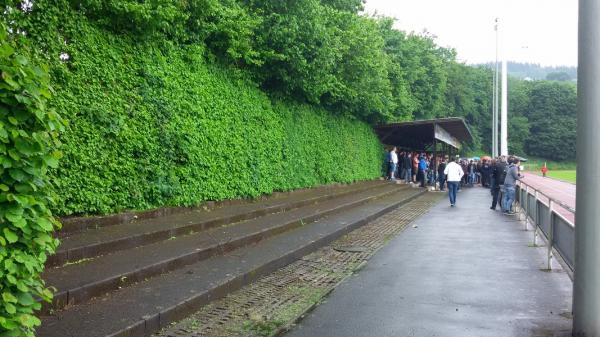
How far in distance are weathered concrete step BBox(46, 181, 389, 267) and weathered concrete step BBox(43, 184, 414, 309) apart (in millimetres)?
126

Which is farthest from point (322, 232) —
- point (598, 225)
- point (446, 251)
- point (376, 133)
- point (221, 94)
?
point (376, 133)

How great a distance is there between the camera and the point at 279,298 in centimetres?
664

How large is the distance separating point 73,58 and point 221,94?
16.7 ft

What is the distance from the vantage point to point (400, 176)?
34.4 m

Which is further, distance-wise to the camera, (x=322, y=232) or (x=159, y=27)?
(x=322, y=232)

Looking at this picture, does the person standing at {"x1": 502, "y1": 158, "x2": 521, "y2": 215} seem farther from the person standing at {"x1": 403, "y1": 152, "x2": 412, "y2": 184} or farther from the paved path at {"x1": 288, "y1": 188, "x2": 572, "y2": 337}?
the person standing at {"x1": 403, "y1": 152, "x2": 412, "y2": 184}

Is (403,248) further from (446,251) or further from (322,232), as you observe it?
(322,232)

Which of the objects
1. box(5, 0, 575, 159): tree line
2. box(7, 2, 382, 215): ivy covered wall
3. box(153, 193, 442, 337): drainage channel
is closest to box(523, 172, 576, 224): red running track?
box(153, 193, 442, 337): drainage channel

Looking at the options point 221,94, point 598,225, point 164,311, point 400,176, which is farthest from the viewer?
point 400,176

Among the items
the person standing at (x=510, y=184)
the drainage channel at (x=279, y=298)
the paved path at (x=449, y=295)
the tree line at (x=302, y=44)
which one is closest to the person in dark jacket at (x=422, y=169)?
the tree line at (x=302, y=44)

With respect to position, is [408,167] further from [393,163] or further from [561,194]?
[561,194]

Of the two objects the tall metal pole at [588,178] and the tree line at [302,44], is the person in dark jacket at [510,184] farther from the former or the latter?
the tall metal pole at [588,178]

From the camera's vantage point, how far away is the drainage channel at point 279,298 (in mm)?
5328

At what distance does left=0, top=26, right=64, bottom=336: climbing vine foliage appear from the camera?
9.48 ft
